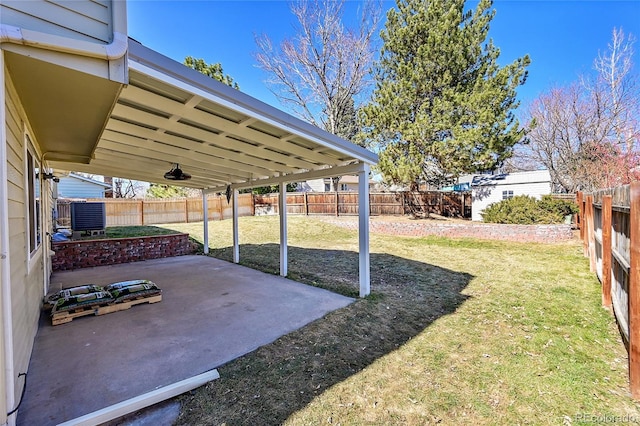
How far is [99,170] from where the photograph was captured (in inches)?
266

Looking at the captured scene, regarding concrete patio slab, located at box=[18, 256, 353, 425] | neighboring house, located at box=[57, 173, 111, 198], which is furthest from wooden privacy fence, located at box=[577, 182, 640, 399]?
neighboring house, located at box=[57, 173, 111, 198]

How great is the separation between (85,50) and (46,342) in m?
3.35

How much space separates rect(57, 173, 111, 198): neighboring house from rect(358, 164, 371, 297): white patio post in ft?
61.3

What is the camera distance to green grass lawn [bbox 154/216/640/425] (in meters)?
2.29

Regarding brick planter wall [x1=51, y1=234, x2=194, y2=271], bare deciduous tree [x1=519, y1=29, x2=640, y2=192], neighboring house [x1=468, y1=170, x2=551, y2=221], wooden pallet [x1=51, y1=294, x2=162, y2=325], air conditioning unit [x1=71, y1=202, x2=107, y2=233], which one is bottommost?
wooden pallet [x1=51, y1=294, x2=162, y2=325]

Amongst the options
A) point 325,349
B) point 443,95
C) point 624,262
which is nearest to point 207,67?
point 443,95

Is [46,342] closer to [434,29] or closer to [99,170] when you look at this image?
[99,170]

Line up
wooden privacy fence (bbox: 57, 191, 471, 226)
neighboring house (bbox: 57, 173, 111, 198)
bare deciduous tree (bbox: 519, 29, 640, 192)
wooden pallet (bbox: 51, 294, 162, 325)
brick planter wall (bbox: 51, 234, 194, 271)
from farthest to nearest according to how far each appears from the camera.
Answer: neighboring house (bbox: 57, 173, 111, 198) → wooden privacy fence (bbox: 57, 191, 471, 226) → bare deciduous tree (bbox: 519, 29, 640, 192) → brick planter wall (bbox: 51, 234, 194, 271) → wooden pallet (bbox: 51, 294, 162, 325)

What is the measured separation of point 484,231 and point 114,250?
1162 cm

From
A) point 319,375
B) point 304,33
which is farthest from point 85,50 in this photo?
point 304,33

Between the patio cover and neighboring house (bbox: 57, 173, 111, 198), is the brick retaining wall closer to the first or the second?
the patio cover

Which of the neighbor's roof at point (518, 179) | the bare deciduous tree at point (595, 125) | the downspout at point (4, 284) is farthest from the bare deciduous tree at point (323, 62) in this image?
the downspout at point (4, 284)

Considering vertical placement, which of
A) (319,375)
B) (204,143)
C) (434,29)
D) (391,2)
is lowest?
(319,375)

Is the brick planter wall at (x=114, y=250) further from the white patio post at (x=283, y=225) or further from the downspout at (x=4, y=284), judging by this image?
the downspout at (x=4, y=284)
